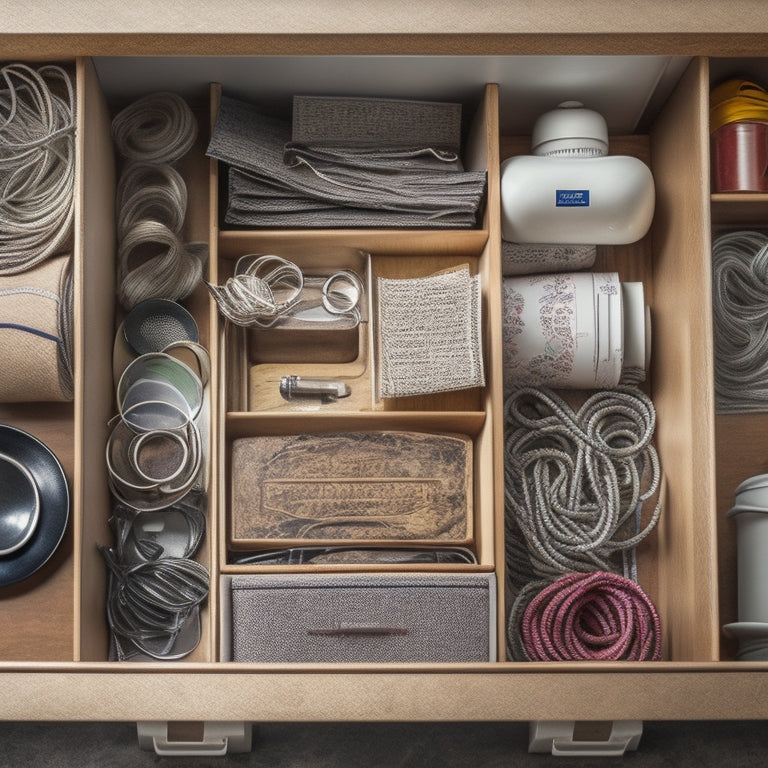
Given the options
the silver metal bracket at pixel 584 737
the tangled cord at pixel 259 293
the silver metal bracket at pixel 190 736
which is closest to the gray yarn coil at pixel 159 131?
the tangled cord at pixel 259 293

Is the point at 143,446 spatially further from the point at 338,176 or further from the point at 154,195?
the point at 338,176

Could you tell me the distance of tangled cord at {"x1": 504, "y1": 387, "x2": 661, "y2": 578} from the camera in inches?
81.4

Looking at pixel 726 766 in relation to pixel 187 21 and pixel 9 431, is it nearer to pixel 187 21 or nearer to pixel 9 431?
pixel 9 431

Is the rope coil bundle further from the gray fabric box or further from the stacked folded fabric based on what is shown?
the gray fabric box

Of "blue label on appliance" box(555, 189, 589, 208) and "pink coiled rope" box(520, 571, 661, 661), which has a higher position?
"blue label on appliance" box(555, 189, 589, 208)

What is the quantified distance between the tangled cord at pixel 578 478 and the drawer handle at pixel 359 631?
35 centimetres

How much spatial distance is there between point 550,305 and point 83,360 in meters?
0.92

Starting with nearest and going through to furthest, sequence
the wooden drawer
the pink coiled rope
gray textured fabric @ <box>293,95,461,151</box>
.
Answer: the wooden drawer, the pink coiled rope, gray textured fabric @ <box>293,95,461,151</box>

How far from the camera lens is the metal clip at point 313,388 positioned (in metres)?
2.09

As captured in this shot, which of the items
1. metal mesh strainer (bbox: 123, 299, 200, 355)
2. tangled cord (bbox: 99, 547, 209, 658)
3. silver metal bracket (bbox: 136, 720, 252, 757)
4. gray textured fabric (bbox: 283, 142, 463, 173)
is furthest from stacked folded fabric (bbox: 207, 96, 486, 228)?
silver metal bracket (bbox: 136, 720, 252, 757)

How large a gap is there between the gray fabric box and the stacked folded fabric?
69 cm

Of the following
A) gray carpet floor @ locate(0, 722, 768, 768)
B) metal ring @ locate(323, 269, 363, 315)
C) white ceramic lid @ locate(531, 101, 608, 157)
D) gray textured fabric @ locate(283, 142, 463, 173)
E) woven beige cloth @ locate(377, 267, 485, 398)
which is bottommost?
gray carpet floor @ locate(0, 722, 768, 768)

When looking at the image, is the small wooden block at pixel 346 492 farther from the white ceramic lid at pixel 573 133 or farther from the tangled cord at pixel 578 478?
the white ceramic lid at pixel 573 133

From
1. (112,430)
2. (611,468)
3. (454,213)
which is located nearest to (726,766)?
(611,468)
